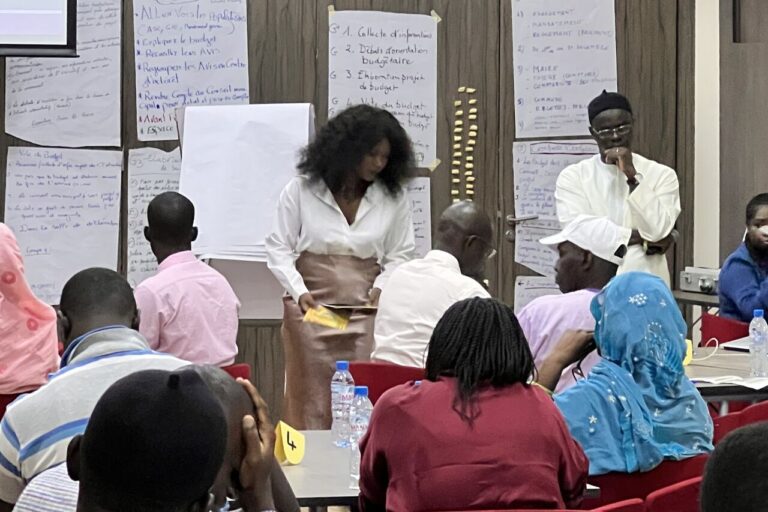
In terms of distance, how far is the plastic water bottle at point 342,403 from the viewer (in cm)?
351

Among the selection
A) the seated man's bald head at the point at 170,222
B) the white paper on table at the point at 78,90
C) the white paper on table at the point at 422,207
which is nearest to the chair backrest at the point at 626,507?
the seated man's bald head at the point at 170,222

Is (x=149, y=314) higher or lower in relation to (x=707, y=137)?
lower

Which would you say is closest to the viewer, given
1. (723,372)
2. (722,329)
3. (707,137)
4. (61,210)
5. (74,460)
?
(74,460)

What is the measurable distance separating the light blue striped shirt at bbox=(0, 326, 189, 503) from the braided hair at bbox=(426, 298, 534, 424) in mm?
Answer: 641

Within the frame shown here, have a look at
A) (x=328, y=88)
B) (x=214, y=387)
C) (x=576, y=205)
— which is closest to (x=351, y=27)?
(x=328, y=88)

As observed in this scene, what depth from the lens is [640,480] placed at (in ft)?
10.0

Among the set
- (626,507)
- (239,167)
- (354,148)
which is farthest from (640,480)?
(239,167)

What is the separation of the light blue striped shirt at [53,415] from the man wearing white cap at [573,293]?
66.6 inches

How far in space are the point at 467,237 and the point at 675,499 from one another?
182 cm

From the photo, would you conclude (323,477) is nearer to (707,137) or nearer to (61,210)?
(61,210)

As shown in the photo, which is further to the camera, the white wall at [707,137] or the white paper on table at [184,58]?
the white wall at [707,137]

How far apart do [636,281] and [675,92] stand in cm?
384

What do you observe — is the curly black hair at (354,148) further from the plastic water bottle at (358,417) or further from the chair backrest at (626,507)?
the chair backrest at (626,507)

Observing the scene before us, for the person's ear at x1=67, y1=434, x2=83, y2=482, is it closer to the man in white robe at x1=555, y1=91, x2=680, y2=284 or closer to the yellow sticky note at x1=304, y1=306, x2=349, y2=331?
the yellow sticky note at x1=304, y1=306, x2=349, y2=331
